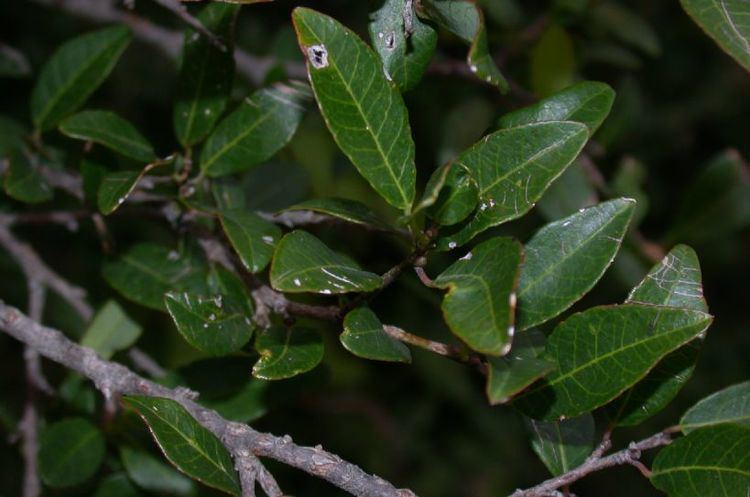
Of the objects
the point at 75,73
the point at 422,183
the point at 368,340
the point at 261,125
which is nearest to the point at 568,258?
the point at 368,340

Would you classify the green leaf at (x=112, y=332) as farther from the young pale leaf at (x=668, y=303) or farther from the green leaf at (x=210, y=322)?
the young pale leaf at (x=668, y=303)

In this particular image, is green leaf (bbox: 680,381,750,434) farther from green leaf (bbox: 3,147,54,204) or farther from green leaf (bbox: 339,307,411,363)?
green leaf (bbox: 3,147,54,204)

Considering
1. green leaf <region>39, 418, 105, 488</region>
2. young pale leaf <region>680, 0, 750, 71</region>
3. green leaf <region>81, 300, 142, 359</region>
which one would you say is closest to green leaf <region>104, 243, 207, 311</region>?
green leaf <region>81, 300, 142, 359</region>

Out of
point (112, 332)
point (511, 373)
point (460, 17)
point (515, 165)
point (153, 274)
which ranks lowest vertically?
point (112, 332)

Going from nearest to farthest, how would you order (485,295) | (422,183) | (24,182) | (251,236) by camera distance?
(485,295)
(251,236)
(24,182)
(422,183)

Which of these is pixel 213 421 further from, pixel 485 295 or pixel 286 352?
pixel 485 295

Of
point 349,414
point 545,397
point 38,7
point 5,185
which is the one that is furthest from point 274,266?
point 349,414
